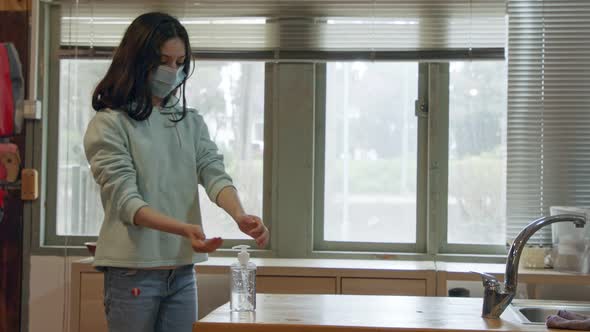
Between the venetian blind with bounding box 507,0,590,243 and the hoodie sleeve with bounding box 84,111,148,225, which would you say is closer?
the hoodie sleeve with bounding box 84,111,148,225

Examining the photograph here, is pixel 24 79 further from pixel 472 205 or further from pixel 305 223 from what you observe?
pixel 472 205

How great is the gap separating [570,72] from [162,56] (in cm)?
210

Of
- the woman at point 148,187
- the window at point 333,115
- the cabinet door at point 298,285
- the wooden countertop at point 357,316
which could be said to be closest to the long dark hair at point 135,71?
the woman at point 148,187

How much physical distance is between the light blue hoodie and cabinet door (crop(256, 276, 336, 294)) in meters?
1.14

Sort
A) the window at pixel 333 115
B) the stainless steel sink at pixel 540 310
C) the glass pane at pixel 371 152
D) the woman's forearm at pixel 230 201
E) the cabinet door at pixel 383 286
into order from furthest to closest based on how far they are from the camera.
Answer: the glass pane at pixel 371 152 < the window at pixel 333 115 < the cabinet door at pixel 383 286 < the stainless steel sink at pixel 540 310 < the woman's forearm at pixel 230 201

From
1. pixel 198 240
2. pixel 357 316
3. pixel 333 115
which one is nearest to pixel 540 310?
pixel 357 316

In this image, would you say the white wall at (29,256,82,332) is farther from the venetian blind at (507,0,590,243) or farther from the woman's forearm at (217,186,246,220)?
the venetian blind at (507,0,590,243)

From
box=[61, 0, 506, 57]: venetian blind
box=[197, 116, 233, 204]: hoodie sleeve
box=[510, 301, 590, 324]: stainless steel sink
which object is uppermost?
box=[61, 0, 506, 57]: venetian blind

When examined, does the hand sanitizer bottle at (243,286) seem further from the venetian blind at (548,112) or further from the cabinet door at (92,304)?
the venetian blind at (548,112)

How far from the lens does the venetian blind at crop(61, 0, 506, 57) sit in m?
3.11

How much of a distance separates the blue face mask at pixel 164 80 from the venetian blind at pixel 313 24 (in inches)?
59.9

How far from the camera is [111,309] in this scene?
159cm

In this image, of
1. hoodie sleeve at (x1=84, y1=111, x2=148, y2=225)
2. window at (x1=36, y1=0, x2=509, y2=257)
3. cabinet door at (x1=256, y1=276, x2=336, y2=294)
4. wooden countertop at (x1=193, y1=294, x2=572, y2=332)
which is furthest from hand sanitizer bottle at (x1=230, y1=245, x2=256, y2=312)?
window at (x1=36, y1=0, x2=509, y2=257)

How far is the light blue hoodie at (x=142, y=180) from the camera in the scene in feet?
5.15
